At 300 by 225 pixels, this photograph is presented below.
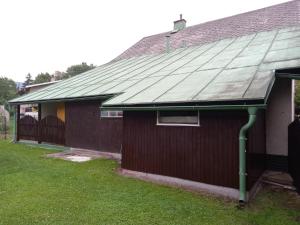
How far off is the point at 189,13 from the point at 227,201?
16827 mm

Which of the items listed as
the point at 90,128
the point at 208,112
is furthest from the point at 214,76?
the point at 90,128

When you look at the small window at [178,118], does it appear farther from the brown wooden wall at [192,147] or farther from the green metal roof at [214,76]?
the green metal roof at [214,76]

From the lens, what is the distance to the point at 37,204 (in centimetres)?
527

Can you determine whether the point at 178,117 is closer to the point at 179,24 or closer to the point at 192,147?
the point at 192,147

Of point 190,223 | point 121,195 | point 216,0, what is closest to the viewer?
point 190,223

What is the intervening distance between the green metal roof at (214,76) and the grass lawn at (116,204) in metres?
2.11

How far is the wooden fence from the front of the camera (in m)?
13.0

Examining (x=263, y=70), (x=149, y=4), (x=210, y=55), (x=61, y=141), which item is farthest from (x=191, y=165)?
(x=149, y=4)

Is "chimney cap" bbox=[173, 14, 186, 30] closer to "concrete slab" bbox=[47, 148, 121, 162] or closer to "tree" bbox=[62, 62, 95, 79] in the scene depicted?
"concrete slab" bbox=[47, 148, 121, 162]

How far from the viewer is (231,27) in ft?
44.5

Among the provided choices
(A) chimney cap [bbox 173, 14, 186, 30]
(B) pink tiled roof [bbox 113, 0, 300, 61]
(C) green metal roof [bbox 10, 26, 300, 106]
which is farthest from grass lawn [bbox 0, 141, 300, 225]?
(A) chimney cap [bbox 173, 14, 186, 30]

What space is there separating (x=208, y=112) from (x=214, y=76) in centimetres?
151

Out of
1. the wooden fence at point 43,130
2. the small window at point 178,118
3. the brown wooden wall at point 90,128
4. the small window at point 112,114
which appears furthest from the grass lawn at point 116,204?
the wooden fence at point 43,130

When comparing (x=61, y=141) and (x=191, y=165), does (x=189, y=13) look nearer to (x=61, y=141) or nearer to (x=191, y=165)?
(x=61, y=141)
